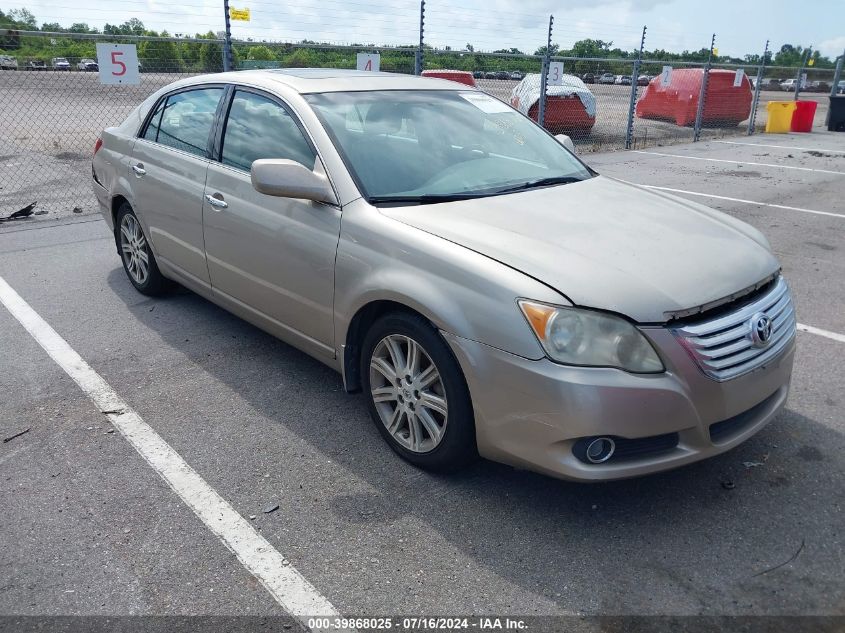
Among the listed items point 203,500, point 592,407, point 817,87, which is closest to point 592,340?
point 592,407

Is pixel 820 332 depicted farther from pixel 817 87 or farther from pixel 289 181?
pixel 817 87

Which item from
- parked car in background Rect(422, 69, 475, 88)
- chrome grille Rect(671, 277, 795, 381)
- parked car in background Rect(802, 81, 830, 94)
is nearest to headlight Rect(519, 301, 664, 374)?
chrome grille Rect(671, 277, 795, 381)

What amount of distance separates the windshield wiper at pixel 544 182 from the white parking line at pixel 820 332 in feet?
6.97

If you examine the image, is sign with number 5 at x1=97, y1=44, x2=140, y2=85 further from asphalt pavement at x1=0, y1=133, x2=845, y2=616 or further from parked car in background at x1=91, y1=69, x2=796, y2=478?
asphalt pavement at x1=0, y1=133, x2=845, y2=616

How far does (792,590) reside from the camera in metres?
2.50

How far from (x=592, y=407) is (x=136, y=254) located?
3959 millimetres

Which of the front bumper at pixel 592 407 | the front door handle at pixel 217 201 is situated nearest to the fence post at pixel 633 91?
the front door handle at pixel 217 201

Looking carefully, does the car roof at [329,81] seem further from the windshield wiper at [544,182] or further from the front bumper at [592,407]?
the front bumper at [592,407]

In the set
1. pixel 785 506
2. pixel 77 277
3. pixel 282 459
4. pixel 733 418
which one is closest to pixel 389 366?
pixel 282 459

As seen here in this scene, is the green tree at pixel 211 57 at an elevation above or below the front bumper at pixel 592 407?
above

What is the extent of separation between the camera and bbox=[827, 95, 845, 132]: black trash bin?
20750mm

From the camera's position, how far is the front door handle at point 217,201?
4028mm

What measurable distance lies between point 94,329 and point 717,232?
3.92 meters

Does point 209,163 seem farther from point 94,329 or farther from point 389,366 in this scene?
point 389,366
